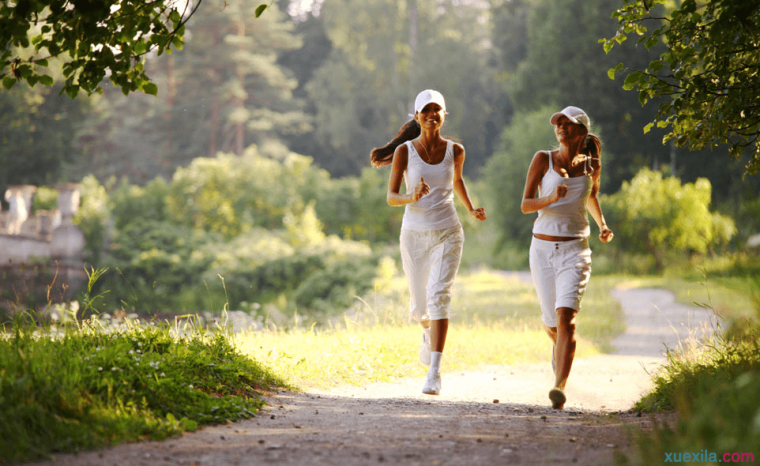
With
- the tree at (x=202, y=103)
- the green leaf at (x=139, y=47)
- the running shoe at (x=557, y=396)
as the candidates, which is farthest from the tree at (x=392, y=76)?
the running shoe at (x=557, y=396)

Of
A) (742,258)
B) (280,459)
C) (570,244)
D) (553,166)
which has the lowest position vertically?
(280,459)

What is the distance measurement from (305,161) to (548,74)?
11969 mm

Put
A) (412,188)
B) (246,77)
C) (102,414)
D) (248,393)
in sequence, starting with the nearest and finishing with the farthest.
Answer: (102,414)
(248,393)
(412,188)
(246,77)

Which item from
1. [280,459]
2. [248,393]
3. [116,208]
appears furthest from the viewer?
[116,208]

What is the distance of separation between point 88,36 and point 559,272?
3.86 metres

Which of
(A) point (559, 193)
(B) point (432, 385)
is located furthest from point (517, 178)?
(A) point (559, 193)

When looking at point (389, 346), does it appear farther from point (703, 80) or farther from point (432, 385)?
point (703, 80)

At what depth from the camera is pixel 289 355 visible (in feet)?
21.9

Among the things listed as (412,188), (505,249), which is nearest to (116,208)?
(505,249)

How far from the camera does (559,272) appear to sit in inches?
212

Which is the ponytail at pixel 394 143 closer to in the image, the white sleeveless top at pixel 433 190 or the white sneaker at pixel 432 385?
the white sleeveless top at pixel 433 190

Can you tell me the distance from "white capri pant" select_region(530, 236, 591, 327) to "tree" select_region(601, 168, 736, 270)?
68.3 feet

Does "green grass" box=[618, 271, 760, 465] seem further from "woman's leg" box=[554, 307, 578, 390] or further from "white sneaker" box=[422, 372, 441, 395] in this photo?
"white sneaker" box=[422, 372, 441, 395]

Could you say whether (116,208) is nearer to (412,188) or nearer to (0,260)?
(0,260)
